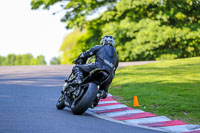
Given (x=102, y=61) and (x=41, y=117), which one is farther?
(x=102, y=61)

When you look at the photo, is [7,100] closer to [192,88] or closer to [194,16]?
[192,88]

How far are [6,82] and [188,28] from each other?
801 inches

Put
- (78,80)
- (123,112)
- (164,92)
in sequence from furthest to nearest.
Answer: (164,92) < (123,112) < (78,80)

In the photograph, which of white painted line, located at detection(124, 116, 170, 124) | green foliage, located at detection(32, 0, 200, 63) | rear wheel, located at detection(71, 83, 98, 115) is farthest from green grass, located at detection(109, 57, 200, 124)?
green foliage, located at detection(32, 0, 200, 63)

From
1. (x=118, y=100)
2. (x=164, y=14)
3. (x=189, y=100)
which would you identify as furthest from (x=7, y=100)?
(x=164, y=14)

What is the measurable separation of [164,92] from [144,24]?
20.0 metres

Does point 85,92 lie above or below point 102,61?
below

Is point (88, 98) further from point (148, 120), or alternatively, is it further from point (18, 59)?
point (18, 59)

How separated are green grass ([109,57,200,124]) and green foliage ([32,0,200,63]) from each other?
12.3m

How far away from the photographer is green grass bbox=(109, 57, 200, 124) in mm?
9594

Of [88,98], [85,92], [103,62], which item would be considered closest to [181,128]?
[88,98]

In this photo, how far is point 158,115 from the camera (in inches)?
364

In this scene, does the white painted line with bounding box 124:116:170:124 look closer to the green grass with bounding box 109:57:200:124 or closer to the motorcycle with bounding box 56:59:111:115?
the green grass with bounding box 109:57:200:124

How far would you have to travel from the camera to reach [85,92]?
8578 mm
